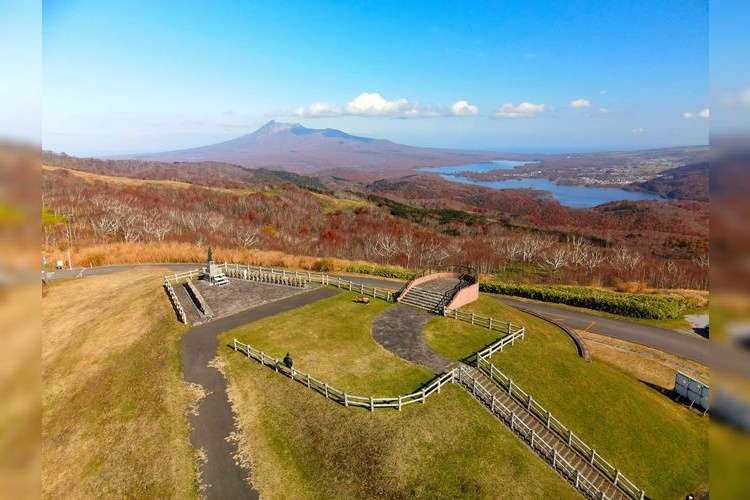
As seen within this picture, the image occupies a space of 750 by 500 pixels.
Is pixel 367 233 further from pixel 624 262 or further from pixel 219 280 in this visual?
pixel 219 280

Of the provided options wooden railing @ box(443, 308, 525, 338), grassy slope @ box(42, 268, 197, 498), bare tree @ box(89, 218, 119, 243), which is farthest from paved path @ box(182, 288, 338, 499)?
bare tree @ box(89, 218, 119, 243)

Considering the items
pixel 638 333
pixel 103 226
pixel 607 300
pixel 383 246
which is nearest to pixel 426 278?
pixel 638 333

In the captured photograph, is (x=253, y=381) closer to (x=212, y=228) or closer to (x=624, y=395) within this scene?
(x=624, y=395)

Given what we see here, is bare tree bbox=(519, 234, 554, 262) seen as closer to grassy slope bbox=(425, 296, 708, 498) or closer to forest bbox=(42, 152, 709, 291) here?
forest bbox=(42, 152, 709, 291)

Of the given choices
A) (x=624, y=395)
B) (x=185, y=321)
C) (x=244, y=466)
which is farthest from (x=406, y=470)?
(x=185, y=321)

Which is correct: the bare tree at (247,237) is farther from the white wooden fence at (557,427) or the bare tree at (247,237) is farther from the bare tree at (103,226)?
the white wooden fence at (557,427)

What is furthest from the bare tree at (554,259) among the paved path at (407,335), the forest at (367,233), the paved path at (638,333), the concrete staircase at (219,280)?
the concrete staircase at (219,280)
